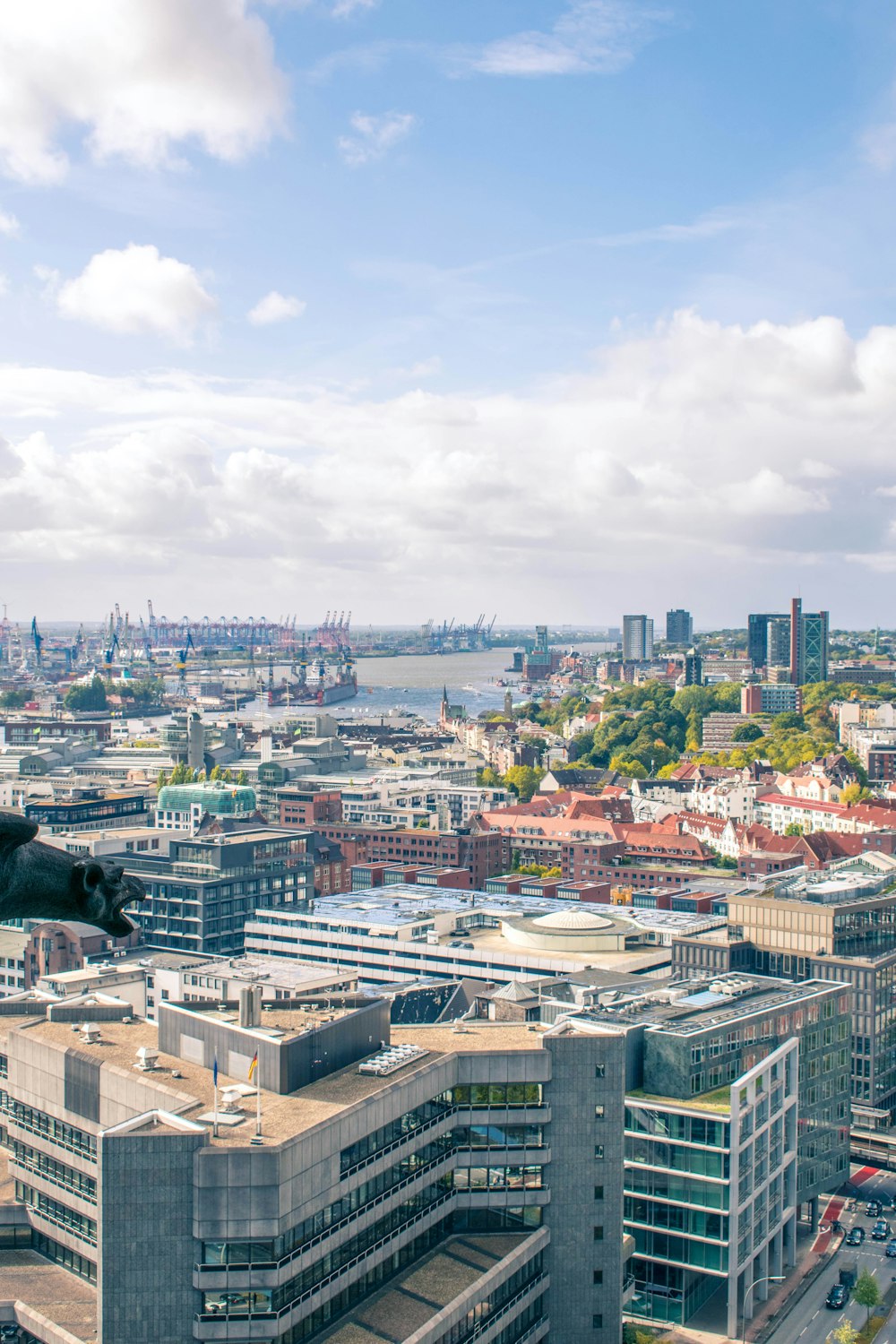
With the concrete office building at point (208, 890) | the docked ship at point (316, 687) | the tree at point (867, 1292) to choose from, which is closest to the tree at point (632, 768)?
the concrete office building at point (208, 890)

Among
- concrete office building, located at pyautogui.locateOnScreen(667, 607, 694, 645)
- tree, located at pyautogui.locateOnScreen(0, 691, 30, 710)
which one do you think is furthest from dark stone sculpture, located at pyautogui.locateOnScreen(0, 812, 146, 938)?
concrete office building, located at pyautogui.locateOnScreen(667, 607, 694, 645)

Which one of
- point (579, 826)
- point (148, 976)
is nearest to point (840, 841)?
point (579, 826)

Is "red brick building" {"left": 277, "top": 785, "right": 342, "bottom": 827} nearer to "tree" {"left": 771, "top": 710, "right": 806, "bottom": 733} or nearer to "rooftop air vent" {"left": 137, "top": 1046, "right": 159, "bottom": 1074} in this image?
"rooftop air vent" {"left": 137, "top": 1046, "right": 159, "bottom": 1074}

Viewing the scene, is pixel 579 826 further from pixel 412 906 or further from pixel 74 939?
pixel 74 939

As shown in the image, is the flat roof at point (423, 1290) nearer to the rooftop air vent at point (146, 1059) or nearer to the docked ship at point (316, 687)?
the rooftop air vent at point (146, 1059)

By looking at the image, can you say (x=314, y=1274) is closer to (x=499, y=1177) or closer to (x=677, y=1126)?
(x=499, y=1177)
